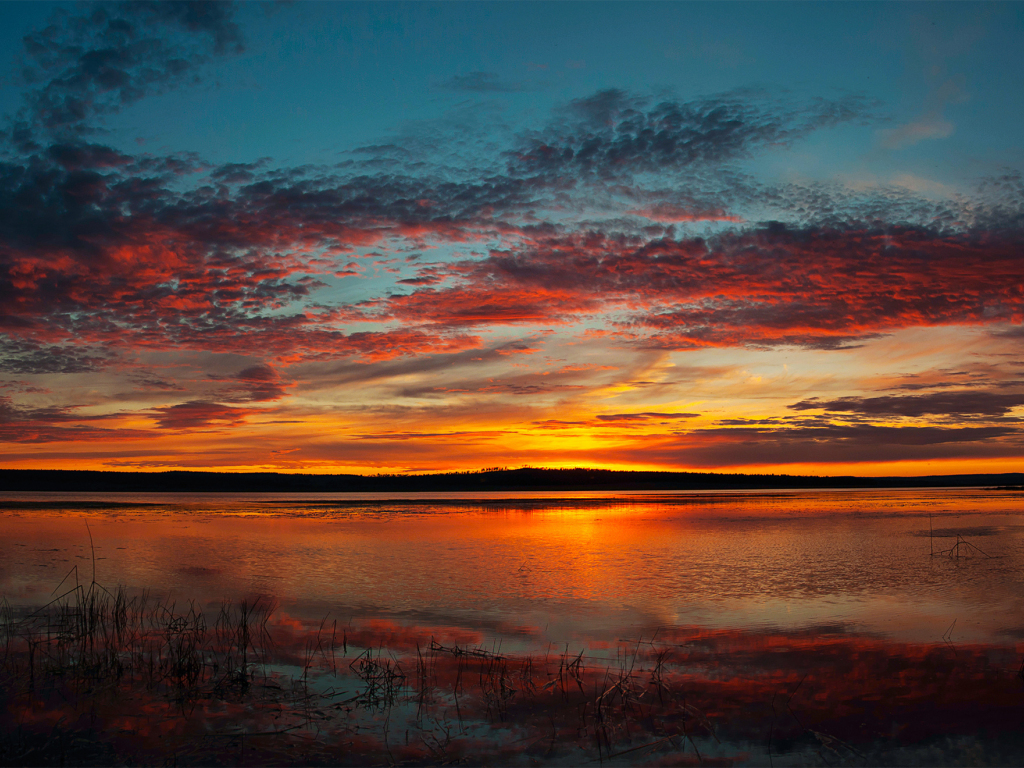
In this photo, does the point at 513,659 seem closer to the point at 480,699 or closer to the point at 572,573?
the point at 480,699

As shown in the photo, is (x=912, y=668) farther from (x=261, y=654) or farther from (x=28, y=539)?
(x=28, y=539)

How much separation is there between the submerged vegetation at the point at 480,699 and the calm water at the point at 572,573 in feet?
4.88

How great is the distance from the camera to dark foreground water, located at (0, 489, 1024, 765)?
6.63m

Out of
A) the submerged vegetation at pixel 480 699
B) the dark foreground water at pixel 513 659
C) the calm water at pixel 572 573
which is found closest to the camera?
the submerged vegetation at pixel 480 699

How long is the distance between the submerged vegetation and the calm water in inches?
58.6

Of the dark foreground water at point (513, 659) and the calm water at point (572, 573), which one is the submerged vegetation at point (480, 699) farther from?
the calm water at point (572, 573)

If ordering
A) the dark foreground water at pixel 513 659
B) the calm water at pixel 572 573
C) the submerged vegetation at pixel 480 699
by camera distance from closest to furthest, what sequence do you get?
the submerged vegetation at pixel 480 699, the dark foreground water at pixel 513 659, the calm water at pixel 572 573

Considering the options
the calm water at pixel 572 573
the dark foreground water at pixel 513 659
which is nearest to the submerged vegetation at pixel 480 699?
the dark foreground water at pixel 513 659

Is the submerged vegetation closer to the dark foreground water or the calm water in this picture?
the dark foreground water

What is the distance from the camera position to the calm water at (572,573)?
484 inches

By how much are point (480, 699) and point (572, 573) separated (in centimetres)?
1003

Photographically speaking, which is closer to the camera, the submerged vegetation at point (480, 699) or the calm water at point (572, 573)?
the submerged vegetation at point (480, 699)

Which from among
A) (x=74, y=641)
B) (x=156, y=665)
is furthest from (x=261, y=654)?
(x=74, y=641)

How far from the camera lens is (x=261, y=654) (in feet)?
32.0
